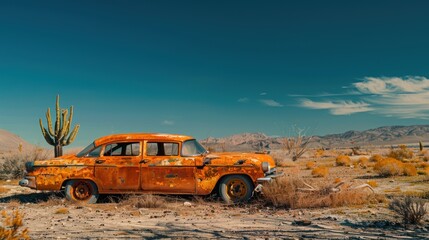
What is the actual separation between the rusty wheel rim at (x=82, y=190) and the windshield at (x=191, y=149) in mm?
2675

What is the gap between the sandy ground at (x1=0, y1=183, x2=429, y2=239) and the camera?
701 cm

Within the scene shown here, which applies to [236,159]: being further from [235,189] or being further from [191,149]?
[191,149]

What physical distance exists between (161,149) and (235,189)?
226cm

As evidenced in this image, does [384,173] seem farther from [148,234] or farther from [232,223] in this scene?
[148,234]

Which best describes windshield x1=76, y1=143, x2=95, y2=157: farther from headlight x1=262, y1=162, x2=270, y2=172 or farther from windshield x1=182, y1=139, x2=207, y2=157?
headlight x1=262, y1=162, x2=270, y2=172

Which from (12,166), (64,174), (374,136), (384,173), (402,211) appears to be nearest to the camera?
(402,211)

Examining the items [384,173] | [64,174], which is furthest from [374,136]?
[64,174]

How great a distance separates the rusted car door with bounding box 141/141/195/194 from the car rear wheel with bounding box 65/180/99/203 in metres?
1.39

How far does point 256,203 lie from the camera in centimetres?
1035

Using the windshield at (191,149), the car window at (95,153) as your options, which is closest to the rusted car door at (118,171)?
the car window at (95,153)

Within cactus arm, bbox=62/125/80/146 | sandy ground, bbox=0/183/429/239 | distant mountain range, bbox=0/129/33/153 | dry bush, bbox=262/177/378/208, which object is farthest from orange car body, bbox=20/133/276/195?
distant mountain range, bbox=0/129/33/153

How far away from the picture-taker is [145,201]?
1010 cm

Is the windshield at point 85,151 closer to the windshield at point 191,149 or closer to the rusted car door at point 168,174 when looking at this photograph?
the rusted car door at point 168,174

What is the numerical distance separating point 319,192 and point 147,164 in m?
4.24
